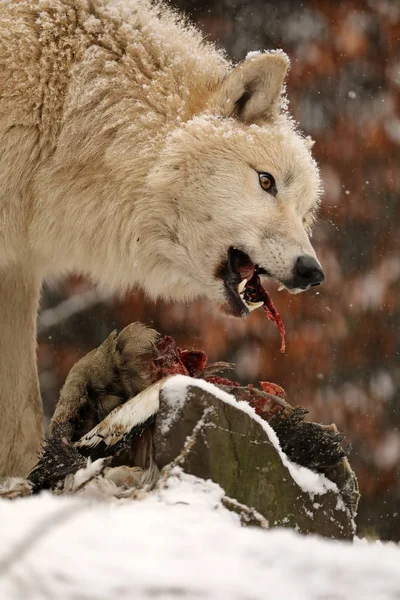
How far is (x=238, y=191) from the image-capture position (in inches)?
136

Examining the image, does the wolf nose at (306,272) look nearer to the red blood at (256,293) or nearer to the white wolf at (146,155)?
the white wolf at (146,155)

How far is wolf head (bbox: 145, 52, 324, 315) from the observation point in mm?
3410

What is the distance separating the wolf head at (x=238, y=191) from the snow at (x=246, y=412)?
2.71 feet

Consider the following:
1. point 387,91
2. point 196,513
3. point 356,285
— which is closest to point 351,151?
point 387,91

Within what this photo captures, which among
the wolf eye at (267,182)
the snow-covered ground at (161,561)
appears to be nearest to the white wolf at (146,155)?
the wolf eye at (267,182)

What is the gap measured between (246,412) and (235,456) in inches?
5.2

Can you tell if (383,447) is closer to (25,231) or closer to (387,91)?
(387,91)

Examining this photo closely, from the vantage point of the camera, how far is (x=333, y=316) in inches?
367

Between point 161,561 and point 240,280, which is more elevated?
point 240,280

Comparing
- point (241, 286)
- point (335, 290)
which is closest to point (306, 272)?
point (241, 286)

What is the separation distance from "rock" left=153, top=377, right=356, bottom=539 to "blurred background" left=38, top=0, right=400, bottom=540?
6.18 metres

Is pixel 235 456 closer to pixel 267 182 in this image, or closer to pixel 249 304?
pixel 249 304

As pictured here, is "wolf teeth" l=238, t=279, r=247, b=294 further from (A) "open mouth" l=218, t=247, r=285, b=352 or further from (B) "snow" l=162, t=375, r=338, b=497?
(B) "snow" l=162, t=375, r=338, b=497

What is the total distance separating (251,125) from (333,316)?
5.91 metres
